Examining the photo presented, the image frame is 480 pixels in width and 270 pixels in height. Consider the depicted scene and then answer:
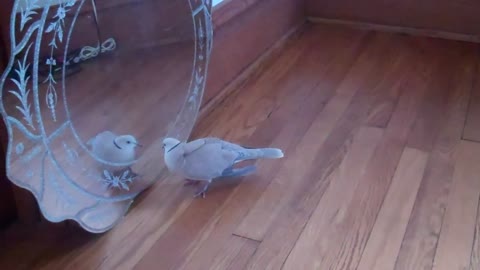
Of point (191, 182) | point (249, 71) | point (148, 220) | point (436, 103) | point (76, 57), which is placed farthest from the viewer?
point (249, 71)

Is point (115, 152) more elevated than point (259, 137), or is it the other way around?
point (115, 152)

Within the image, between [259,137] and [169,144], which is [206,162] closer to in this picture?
[169,144]

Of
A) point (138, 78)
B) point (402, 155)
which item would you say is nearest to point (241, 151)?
point (138, 78)

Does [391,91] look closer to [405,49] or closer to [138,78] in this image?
[405,49]

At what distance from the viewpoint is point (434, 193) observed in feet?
3.78

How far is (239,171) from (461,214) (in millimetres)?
410

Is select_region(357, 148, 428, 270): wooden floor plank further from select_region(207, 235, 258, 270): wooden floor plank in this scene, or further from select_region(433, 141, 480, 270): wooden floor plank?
select_region(207, 235, 258, 270): wooden floor plank

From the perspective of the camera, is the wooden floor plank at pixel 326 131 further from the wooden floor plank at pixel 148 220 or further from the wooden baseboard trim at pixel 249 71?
the wooden baseboard trim at pixel 249 71

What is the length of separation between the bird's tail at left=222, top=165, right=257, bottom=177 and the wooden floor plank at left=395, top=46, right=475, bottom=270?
313mm

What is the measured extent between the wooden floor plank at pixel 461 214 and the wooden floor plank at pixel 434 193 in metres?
0.01

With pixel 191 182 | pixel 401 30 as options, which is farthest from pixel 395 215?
pixel 401 30

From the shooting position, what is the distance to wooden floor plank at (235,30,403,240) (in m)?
1.10

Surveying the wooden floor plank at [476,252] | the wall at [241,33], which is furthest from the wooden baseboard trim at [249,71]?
the wooden floor plank at [476,252]

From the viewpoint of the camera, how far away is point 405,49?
1760 millimetres
